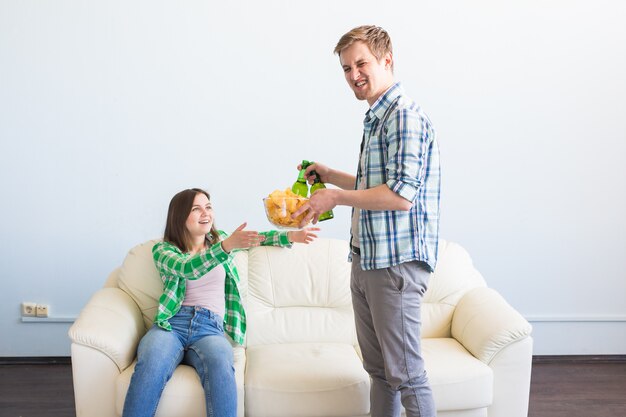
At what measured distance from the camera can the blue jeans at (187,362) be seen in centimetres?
218

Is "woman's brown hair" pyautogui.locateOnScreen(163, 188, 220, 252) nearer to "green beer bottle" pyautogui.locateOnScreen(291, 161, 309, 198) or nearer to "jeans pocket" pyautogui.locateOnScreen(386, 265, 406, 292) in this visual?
"green beer bottle" pyautogui.locateOnScreen(291, 161, 309, 198)

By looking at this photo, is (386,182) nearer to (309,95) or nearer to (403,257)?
(403,257)

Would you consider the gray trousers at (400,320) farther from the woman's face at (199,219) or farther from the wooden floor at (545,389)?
the wooden floor at (545,389)

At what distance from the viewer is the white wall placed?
10.5 ft

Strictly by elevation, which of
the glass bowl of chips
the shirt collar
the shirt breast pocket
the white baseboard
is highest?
the shirt collar

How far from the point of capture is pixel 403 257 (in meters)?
1.92

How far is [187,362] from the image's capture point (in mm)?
2420

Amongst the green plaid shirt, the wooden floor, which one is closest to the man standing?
the green plaid shirt

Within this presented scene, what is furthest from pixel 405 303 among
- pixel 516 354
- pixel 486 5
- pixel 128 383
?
pixel 486 5

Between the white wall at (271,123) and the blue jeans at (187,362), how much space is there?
0.91m

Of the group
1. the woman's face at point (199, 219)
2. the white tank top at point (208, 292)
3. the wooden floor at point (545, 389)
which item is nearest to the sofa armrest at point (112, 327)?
the white tank top at point (208, 292)

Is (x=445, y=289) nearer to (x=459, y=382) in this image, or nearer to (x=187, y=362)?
(x=459, y=382)

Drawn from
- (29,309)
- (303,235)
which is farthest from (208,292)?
(29,309)

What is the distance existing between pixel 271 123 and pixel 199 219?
88 cm
